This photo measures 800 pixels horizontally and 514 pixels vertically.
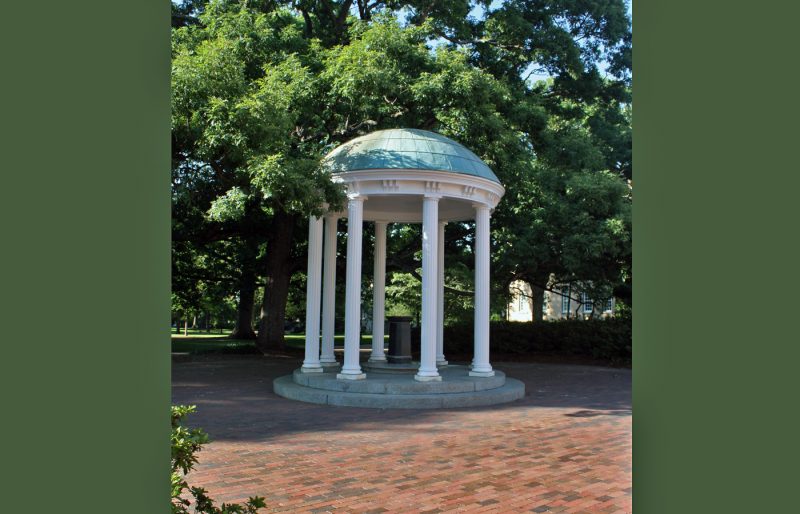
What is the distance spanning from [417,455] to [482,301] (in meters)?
7.22

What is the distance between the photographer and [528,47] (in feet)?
80.9

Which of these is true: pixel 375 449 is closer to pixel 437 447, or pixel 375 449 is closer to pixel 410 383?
pixel 437 447

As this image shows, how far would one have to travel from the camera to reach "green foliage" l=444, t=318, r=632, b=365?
2391 centimetres

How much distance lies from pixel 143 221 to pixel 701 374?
177 centimetres

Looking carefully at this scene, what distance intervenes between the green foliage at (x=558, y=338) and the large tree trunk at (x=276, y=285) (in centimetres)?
704

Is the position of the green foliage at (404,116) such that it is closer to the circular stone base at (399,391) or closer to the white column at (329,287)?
the white column at (329,287)

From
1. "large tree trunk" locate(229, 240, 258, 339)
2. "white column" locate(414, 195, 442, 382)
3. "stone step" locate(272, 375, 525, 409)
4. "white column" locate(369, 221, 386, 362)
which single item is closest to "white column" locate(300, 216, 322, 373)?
"stone step" locate(272, 375, 525, 409)

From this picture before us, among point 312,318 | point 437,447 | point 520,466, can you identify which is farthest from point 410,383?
point 520,466

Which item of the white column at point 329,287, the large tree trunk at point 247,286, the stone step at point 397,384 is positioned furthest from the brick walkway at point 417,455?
the large tree trunk at point 247,286

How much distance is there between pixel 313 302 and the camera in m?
15.6

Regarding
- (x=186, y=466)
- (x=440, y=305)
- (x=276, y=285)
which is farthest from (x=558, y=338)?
(x=186, y=466)

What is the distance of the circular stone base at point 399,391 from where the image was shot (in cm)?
1280

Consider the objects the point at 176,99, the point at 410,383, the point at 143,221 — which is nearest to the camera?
the point at 143,221

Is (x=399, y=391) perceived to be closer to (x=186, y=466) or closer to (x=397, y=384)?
(x=397, y=384)
